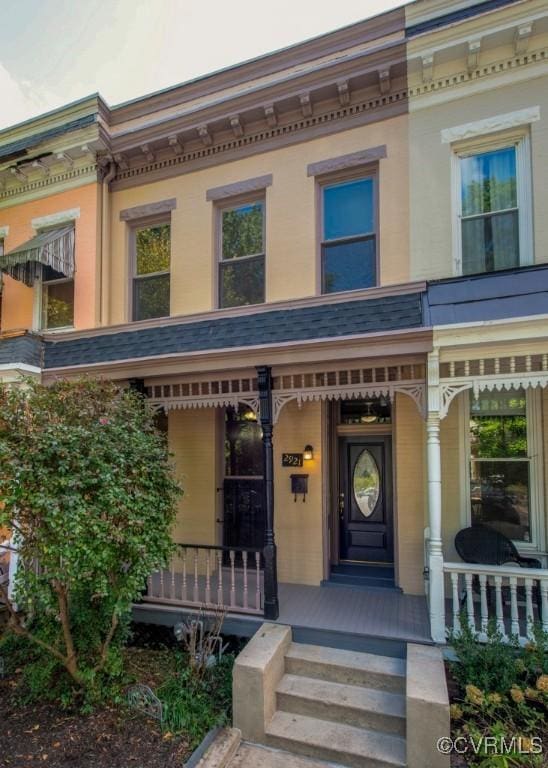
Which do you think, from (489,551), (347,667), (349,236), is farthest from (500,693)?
(349,236)

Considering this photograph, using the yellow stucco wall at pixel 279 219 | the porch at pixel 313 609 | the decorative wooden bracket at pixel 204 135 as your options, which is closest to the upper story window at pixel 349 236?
the yellow stucco wall at pixel 279 219

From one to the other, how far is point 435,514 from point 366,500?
7.11 ft

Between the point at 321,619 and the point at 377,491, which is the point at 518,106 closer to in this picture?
the point at 377,491

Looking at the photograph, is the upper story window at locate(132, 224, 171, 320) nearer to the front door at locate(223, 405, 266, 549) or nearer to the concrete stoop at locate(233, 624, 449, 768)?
the front door at locate(223, 405, 266, 549)

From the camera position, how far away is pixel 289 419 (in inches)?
263

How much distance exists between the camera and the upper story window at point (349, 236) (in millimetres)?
6291

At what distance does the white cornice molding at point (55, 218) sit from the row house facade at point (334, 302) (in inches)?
1.6

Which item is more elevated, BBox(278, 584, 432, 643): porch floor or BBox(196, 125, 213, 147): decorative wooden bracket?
BBox(196, 125, 213, 147): decorative wooden bracket

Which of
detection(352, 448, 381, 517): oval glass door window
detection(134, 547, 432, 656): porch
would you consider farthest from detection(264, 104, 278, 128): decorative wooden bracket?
detection(134, 547, 432, 656): porch

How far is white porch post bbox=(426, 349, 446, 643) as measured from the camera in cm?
441

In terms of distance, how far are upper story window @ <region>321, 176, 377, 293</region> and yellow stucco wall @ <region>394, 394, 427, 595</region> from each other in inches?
72.7

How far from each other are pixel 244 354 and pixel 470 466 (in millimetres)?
3216

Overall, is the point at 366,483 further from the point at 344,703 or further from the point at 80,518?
the point at 80,518

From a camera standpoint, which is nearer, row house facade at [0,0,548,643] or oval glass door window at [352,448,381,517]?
row house facade at [0,0,548,643]
